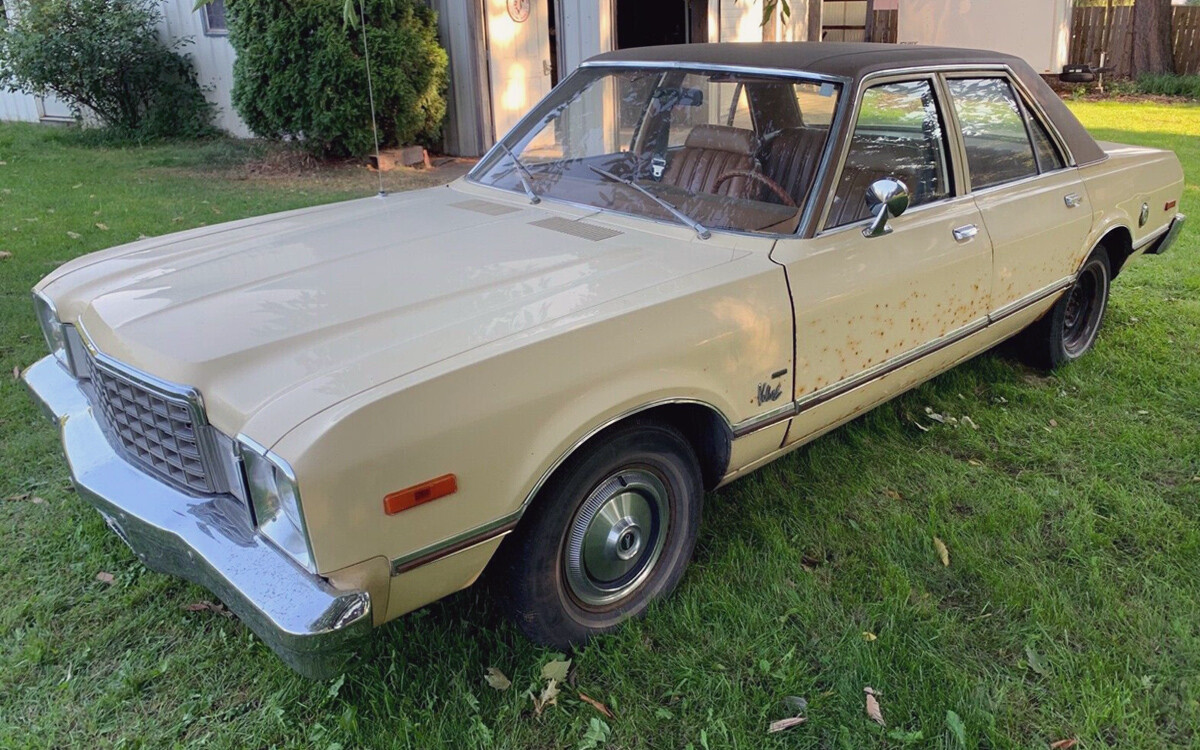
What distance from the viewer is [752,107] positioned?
344 cm

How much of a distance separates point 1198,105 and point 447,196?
1703 centimetres

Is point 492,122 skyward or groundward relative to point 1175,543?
skyward

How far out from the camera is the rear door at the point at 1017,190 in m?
3.77

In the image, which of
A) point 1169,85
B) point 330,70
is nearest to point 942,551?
point 330,70

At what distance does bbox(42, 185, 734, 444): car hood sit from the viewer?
225cm

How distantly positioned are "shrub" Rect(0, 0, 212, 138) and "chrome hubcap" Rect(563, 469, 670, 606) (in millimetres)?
11008

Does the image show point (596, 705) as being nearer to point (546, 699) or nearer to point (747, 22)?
point (546, 699)

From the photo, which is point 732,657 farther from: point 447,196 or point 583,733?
point 447,196

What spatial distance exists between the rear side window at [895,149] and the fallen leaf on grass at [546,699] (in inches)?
68.5

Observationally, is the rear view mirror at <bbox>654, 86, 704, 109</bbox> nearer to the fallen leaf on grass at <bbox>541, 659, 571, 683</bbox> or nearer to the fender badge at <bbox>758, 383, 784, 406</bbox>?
the fender badge at <bbox>758, 383, 784, 406</bbox>

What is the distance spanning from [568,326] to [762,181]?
126cm

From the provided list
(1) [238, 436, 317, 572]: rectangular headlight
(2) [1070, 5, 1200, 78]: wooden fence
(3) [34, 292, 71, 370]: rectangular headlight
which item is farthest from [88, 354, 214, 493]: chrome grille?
(2) [1070, 5, 1200, 78]: wooden fence

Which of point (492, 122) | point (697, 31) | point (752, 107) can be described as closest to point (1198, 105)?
point (697, 31)

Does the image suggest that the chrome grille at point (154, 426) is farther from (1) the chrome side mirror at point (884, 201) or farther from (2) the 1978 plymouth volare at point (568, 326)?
(1) the chrome side mirror at point (884, 201)
